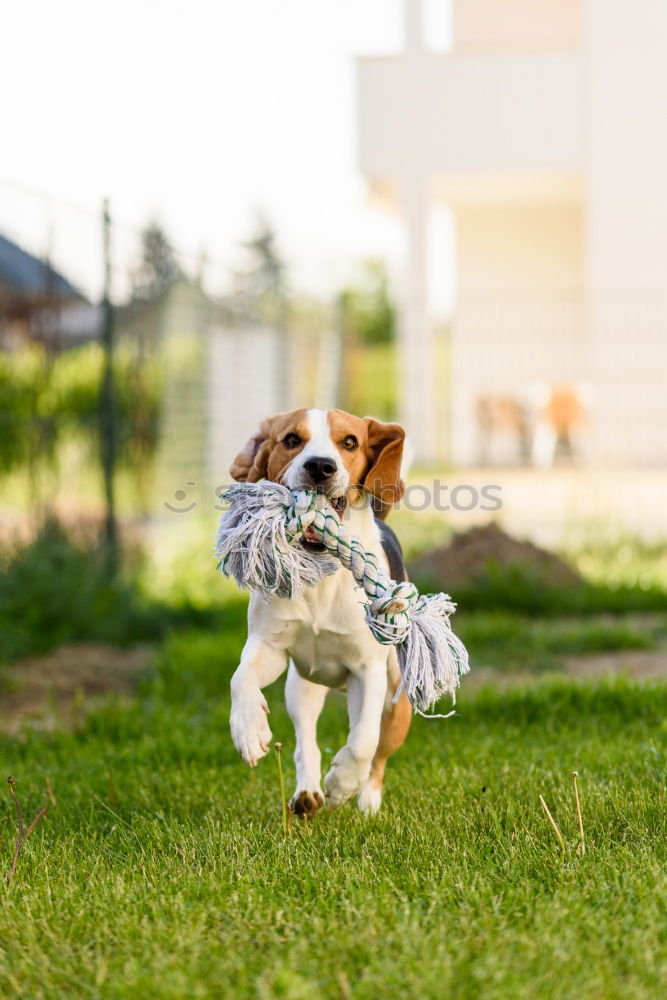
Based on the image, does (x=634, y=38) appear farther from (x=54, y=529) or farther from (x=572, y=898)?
(x=572, y=898)

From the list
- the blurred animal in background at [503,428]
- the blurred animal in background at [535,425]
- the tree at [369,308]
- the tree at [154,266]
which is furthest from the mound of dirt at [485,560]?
the tree at [369,308]

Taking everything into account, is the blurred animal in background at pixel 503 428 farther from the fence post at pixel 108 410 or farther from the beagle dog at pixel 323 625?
the beagle dog at pixel 323 625

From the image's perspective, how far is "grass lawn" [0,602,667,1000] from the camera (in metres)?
2.48

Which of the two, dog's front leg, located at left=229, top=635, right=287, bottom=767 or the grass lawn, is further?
dog's front leg, located at left=229, top=635, right=287, bottom=767

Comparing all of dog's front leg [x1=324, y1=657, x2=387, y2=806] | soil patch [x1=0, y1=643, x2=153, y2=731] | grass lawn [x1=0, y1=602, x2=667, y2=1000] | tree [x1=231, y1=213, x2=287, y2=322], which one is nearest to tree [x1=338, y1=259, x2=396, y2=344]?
tree [x1=231, y1=213, x2=287, y2=322]

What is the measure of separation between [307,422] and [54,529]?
470 cm

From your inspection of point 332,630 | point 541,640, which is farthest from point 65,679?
point 332,630

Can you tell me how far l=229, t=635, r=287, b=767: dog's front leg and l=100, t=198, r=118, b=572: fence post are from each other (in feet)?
16.1

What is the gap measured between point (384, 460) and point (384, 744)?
34.2 inches

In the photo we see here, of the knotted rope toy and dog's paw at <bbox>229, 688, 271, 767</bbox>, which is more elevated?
the knotted rope toy

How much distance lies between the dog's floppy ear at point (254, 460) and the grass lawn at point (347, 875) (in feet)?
3.27

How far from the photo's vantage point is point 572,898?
2.84 metres

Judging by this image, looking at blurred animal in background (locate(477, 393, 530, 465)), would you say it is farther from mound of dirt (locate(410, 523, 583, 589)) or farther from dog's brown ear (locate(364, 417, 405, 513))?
dog's brown ear (locate(364, 417, 405, 513))

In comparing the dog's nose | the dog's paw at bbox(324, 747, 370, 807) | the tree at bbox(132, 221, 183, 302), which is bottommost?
the dog's paw at bbox(324, 747, 370, 807)
